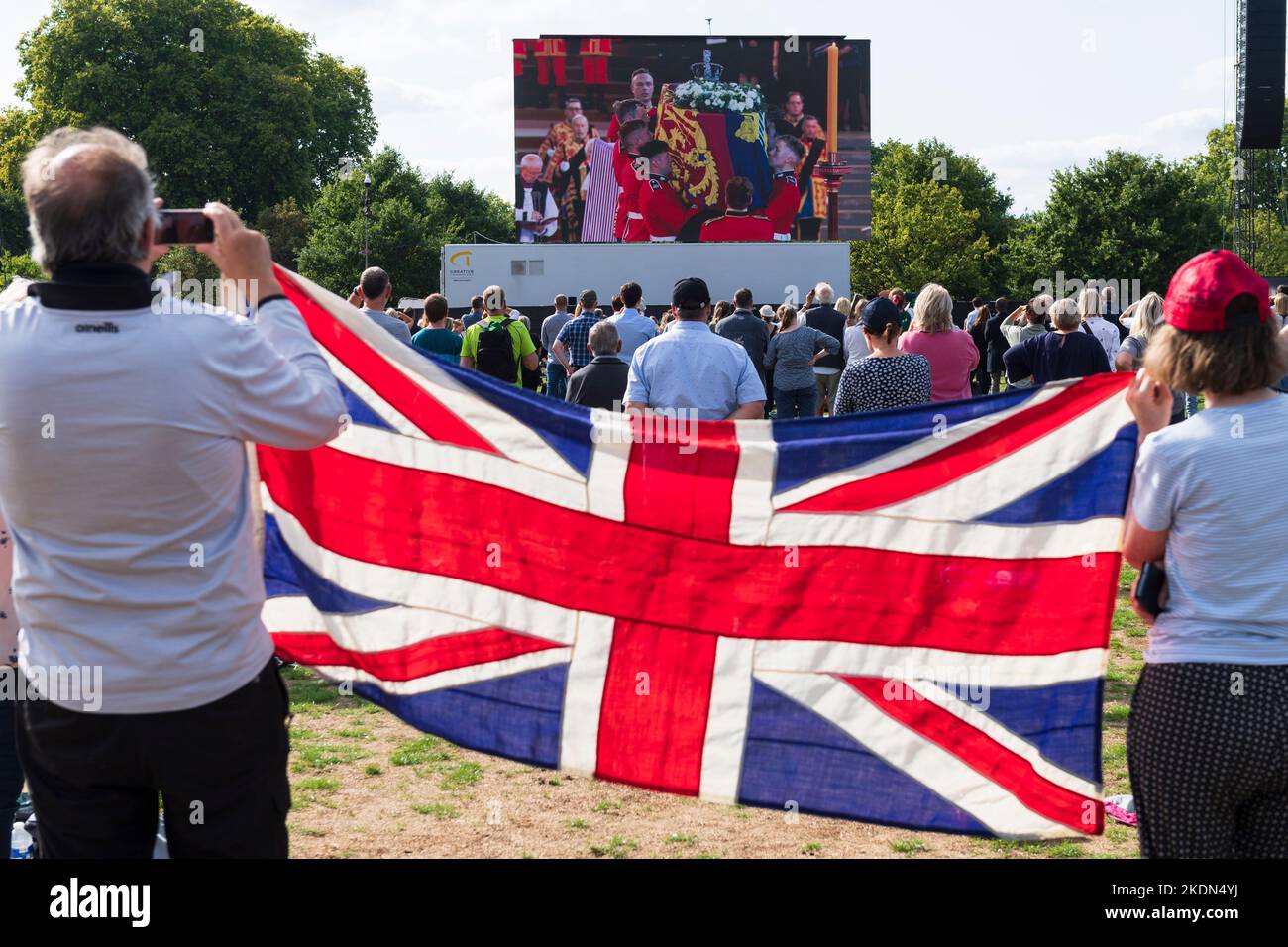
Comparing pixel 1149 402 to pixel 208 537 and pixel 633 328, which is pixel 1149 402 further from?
pixel 633 328

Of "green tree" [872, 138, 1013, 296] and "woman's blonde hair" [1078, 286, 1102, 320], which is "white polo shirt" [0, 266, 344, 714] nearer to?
"woman's blonde hair" [1078, 286, 1102, 320]

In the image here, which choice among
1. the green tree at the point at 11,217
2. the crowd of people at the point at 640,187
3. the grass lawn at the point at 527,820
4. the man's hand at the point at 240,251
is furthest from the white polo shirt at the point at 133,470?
the green tree at the point at 11,217

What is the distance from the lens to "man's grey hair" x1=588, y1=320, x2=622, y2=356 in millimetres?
8250

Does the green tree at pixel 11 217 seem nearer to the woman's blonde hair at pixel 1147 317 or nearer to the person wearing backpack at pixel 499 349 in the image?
the person wearing backpack at pixel 499 349

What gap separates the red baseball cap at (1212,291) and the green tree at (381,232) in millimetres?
43273

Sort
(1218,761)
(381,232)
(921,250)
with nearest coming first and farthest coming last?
(1218,761)
(381,232)
(921,250)

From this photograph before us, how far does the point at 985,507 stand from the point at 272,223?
49217mm

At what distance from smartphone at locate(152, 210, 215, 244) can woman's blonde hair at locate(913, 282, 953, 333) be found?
5345 millimetres

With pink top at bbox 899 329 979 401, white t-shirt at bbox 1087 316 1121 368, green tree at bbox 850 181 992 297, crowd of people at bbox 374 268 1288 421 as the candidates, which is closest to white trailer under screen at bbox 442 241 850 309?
crowd of people at bbox 374 268 1288 421

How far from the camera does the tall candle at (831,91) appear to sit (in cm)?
3834

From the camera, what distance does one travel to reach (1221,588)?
2.64 meters

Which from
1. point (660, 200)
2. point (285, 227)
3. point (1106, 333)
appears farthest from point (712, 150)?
point (1106, 333)

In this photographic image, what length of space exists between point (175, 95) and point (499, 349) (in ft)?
132
